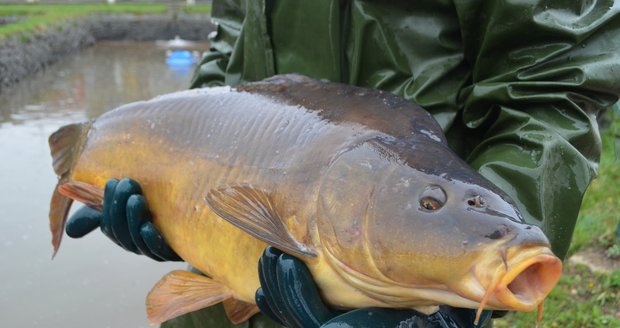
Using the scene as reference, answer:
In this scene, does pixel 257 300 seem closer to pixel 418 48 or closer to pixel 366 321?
pixel 366 321

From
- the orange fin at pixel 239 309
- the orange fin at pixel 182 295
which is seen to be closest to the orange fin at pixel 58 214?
the orange fin at pixel 182 295

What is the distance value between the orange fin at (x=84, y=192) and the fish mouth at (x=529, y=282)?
1.51 metres

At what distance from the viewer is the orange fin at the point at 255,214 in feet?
5.03

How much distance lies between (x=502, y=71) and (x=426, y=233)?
640mm

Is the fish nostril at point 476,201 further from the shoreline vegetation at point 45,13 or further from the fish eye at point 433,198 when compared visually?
the shoreline vegetation at point 45,13

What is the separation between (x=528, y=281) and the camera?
122 centimetres

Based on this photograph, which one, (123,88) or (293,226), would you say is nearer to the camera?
(293,226)

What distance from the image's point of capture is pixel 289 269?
1.51 meters

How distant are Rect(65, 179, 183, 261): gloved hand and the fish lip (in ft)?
3.89

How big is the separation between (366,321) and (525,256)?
1.30 feet

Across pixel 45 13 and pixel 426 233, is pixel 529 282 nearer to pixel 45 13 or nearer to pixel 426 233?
pixel 426 233

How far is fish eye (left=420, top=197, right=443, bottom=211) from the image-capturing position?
1375 mm

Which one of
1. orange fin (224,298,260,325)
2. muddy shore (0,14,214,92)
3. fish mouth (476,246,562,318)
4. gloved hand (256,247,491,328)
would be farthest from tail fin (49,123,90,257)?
muddy shore (0,14,214,92)

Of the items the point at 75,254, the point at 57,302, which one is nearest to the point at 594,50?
the point at 57,302
